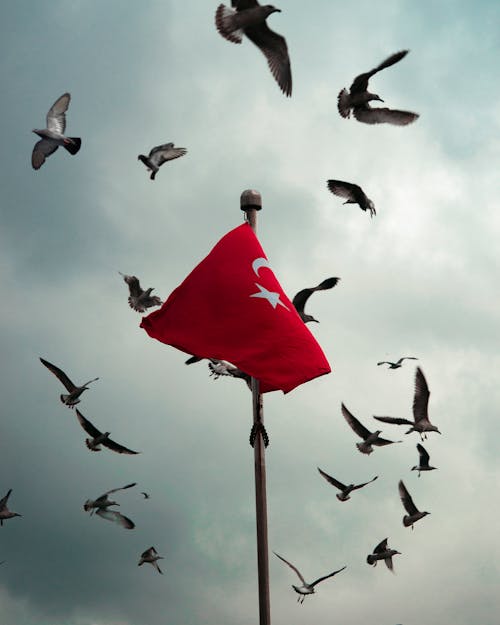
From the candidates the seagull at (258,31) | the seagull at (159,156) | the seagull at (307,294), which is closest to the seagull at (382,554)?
the seagull at (307,294)

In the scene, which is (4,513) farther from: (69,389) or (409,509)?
(409,509)

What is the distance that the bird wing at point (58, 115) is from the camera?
77.2ft

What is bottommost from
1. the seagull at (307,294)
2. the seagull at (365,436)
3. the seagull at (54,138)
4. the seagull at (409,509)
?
the seagull at (409,509)

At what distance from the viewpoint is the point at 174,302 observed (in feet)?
53.0

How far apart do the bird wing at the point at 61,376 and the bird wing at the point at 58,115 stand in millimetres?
5895

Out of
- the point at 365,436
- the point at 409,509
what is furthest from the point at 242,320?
the point at 409,509

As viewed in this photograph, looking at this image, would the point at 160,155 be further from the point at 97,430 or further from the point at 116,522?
the point at 116,522

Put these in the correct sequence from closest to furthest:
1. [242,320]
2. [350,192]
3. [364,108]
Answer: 1. [242,320]
2. [364,108]
3. [350,192]

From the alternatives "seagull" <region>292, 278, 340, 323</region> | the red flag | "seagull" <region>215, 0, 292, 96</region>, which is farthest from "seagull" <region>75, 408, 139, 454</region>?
"seagull" <region>215, 0, 292, 96</region>

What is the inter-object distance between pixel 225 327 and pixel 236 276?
94cm

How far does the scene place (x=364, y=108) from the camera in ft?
66.6

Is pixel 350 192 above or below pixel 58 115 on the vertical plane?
below

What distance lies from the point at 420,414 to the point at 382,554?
15.0ft

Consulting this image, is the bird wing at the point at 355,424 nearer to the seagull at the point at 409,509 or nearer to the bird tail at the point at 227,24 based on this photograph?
the seagull at the point at 409,509
